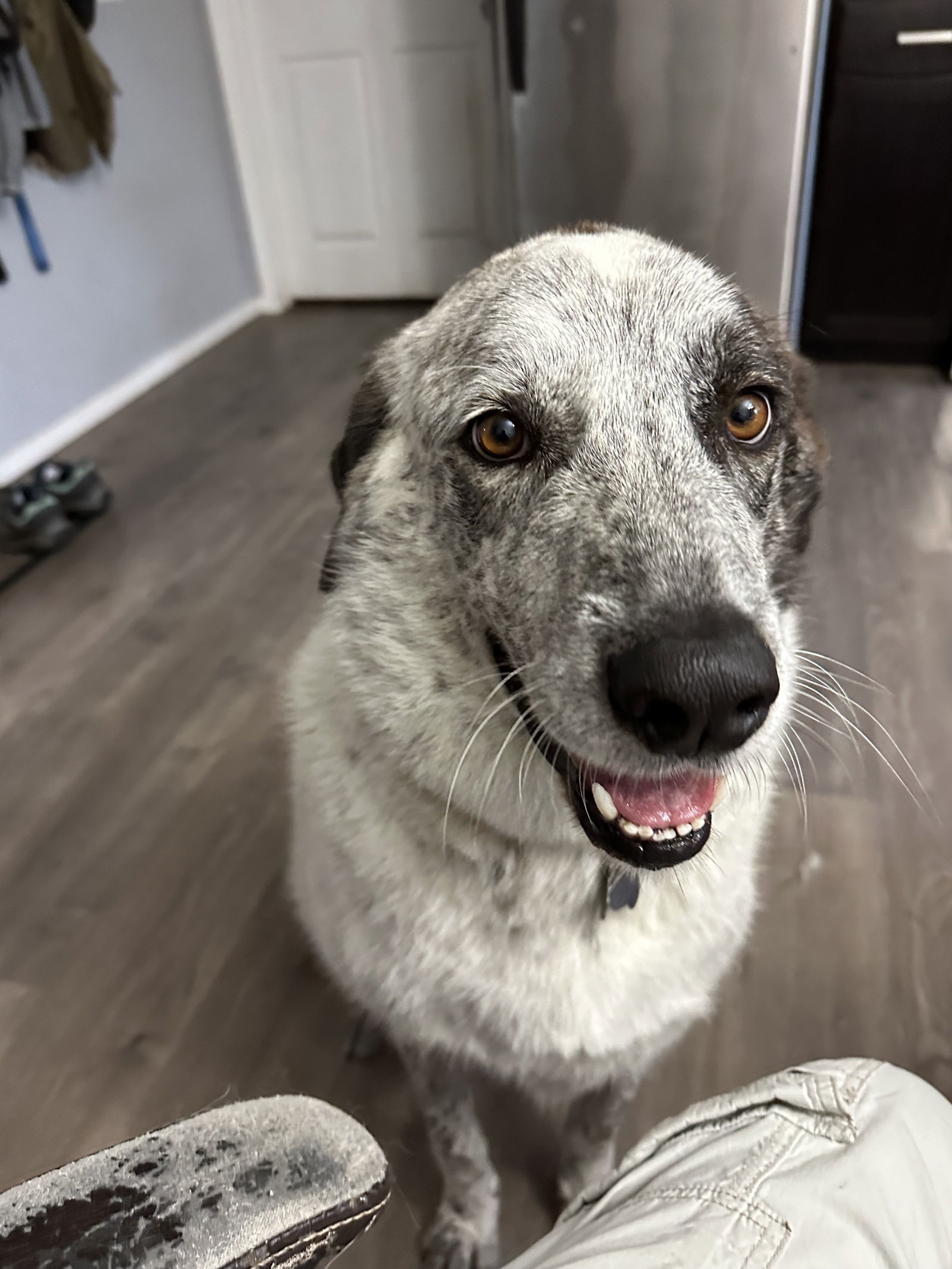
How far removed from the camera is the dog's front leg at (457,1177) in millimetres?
1062

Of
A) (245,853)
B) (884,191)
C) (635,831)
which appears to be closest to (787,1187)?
(635,831)

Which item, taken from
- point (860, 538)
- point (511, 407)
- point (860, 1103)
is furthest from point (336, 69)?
point (860, 1103)

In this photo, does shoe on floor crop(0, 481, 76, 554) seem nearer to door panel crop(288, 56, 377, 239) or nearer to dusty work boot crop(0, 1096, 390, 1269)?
dusty work boot crop(0, 1096, 390, 1269)

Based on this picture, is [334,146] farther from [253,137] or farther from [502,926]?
[502,926]

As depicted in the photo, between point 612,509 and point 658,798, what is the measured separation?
10.9 inches

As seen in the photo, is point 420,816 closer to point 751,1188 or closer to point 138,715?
point 751,1188

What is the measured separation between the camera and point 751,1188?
0.72 meters

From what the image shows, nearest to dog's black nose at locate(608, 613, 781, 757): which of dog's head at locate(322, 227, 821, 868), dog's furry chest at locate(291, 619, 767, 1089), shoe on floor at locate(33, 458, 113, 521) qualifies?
dog's head at locate(322, 227, 821, 868)

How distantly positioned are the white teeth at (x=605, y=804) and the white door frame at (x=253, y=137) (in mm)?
4526

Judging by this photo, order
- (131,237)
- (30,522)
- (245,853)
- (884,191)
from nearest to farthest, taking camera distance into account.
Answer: (245,853) < (30,522) < (884,191) < (131,237)

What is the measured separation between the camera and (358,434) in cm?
108

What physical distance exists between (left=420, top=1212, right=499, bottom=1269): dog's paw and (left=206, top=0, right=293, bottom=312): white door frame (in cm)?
454

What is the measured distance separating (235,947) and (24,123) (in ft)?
9.55

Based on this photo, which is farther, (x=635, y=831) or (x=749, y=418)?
(x=749, y=418)
